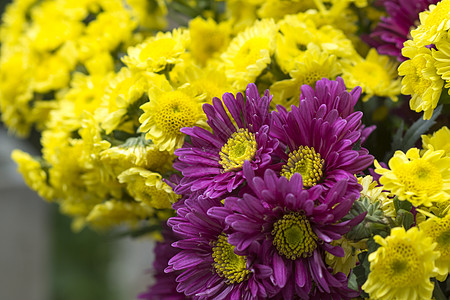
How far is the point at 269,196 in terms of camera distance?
33 cm

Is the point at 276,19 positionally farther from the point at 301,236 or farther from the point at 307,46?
the point at 301,236

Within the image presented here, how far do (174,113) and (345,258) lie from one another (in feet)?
0.58

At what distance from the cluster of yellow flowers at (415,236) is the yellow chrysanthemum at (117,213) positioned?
0.79 ft

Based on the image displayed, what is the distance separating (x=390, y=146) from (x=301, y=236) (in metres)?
0.17

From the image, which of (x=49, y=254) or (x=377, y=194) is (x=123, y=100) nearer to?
(x=377, y=194)

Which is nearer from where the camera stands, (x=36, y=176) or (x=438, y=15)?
(x=438, y=15)

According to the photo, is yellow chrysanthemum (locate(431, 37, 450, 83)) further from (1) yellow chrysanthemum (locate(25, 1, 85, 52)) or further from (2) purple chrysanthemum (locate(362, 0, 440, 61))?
(1) yellow chrysanthemum (locate(25, 1, 85, 52))

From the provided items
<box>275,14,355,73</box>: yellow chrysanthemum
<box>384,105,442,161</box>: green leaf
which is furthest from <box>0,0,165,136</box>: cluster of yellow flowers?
<box>384,105,442,161</box>: green leaf

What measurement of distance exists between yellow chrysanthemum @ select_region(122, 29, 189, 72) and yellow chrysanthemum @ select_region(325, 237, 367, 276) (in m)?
0.21

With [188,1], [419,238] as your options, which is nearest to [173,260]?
[419,238]

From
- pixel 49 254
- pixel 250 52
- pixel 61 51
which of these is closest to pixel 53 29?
pixel 61 51

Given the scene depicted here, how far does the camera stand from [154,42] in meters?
0.47

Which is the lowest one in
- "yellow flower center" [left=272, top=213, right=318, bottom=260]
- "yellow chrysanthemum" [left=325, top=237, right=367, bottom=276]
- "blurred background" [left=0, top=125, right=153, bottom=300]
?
"blurred background" [left=0, top=125, right=153, bottom=300]

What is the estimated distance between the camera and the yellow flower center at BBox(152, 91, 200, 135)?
16.6 inches
